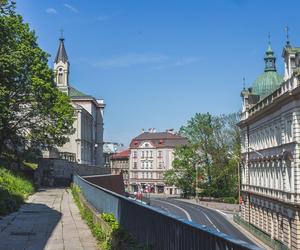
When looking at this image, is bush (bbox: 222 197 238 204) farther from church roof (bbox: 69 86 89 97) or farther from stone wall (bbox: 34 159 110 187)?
stone wall (bbox: 34 159 110 187)

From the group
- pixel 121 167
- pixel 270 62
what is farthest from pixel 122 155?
pixel 270 62

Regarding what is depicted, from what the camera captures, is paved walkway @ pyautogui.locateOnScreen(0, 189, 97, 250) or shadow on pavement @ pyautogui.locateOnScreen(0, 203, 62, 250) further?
shadow on pavement @ pyautogui.locateOnScreen(0, 203, 62, 250)

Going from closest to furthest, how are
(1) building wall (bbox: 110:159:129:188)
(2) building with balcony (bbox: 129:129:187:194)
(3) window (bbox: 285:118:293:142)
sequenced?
(3) window (bbox: 285:118:293:142), (2) building with balcony (bbox: 129:129:187:194), (1) building wall (bbox: 110:159:129:188)

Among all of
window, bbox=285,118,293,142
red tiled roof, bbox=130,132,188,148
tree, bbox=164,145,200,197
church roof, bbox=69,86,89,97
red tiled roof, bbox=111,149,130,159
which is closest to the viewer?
window, bbox=285,118,293,142

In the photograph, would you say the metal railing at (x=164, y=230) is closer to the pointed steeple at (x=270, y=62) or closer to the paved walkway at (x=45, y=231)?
the paved walkway at (x=45, y=231)

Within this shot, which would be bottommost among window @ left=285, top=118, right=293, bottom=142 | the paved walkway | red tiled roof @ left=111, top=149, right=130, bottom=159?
the paved walkway

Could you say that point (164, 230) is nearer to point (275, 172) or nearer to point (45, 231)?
point (45, 231)

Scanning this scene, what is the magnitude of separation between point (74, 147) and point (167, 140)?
5753 cm

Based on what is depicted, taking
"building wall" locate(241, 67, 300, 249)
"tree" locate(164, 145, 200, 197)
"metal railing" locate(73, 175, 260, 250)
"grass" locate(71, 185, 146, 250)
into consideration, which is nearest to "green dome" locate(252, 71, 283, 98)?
"building wall" locate(241, 67, 300, 249)

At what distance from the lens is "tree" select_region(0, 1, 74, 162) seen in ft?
135

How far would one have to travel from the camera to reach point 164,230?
7977 mm

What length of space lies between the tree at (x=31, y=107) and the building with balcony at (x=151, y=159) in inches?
3596

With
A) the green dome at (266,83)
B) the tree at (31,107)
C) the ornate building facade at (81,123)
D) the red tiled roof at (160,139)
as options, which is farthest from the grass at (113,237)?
the red tiled roof at (160,139)

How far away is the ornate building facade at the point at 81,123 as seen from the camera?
85625 mm
